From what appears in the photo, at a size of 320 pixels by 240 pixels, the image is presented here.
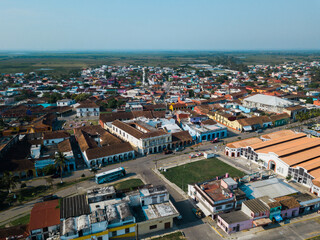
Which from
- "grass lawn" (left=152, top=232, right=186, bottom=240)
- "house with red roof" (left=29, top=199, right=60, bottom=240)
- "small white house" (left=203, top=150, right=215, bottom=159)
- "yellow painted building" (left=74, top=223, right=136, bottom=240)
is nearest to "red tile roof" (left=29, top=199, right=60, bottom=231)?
"house with red roof" (left=29, top=199, right=60, bottom=240)

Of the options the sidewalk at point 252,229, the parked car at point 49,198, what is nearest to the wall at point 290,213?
the sidewalk at point 252,229

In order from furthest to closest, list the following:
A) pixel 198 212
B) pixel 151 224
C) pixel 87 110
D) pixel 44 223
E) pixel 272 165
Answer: pixel 87 110
pixel 272 165
pixel 198 212
pixel 151 224
pixel 44 223

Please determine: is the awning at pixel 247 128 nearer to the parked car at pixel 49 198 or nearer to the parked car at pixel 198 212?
the parked car at pixel 198 212

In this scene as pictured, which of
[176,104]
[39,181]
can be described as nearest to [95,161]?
[39,181]

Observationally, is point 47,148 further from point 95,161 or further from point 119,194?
point 119,194

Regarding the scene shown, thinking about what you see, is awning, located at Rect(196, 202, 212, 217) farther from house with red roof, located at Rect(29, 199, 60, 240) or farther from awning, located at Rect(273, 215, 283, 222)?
house with red roof, located at Rect(29, 199, 60, 240)

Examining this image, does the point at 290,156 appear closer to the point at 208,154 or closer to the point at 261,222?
the point at 208,154

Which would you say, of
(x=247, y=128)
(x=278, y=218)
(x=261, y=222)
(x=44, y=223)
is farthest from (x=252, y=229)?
(x=247, y=128)

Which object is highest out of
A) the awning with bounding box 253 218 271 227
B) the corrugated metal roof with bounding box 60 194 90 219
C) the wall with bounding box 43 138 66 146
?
the corrugated metal roof with bounding box 60 194 90 219
